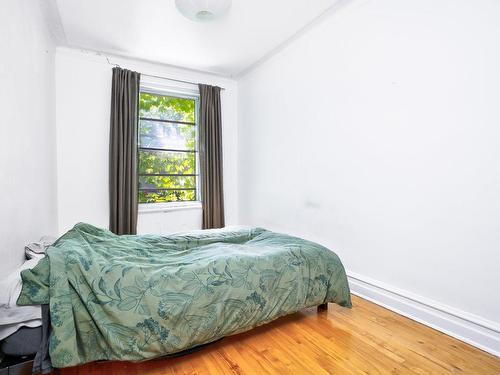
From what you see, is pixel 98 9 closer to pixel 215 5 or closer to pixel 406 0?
pixel 215 5

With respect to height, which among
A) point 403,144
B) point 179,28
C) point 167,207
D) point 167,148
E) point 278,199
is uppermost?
point 179,28

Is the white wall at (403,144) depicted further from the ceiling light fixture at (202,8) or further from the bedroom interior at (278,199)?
the ceiling light fixture at (202,8)

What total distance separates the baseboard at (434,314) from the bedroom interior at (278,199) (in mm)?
11

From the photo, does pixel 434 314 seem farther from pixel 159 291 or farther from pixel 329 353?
pixel 159 291

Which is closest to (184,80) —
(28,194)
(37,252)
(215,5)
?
(215,5)

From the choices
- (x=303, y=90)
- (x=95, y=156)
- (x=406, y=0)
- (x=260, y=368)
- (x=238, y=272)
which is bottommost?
(x=260, y=368)

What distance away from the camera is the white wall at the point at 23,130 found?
1.54 meters

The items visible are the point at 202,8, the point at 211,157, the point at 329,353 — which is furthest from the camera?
the point at 211,157

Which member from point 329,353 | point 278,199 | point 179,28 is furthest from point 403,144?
point 179,28

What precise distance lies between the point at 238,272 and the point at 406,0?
7.59ft

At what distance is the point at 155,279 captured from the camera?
1.52 m

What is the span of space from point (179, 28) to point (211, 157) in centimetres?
172

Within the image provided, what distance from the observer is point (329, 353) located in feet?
5.47

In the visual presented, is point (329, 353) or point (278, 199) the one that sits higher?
point (278, 199)
